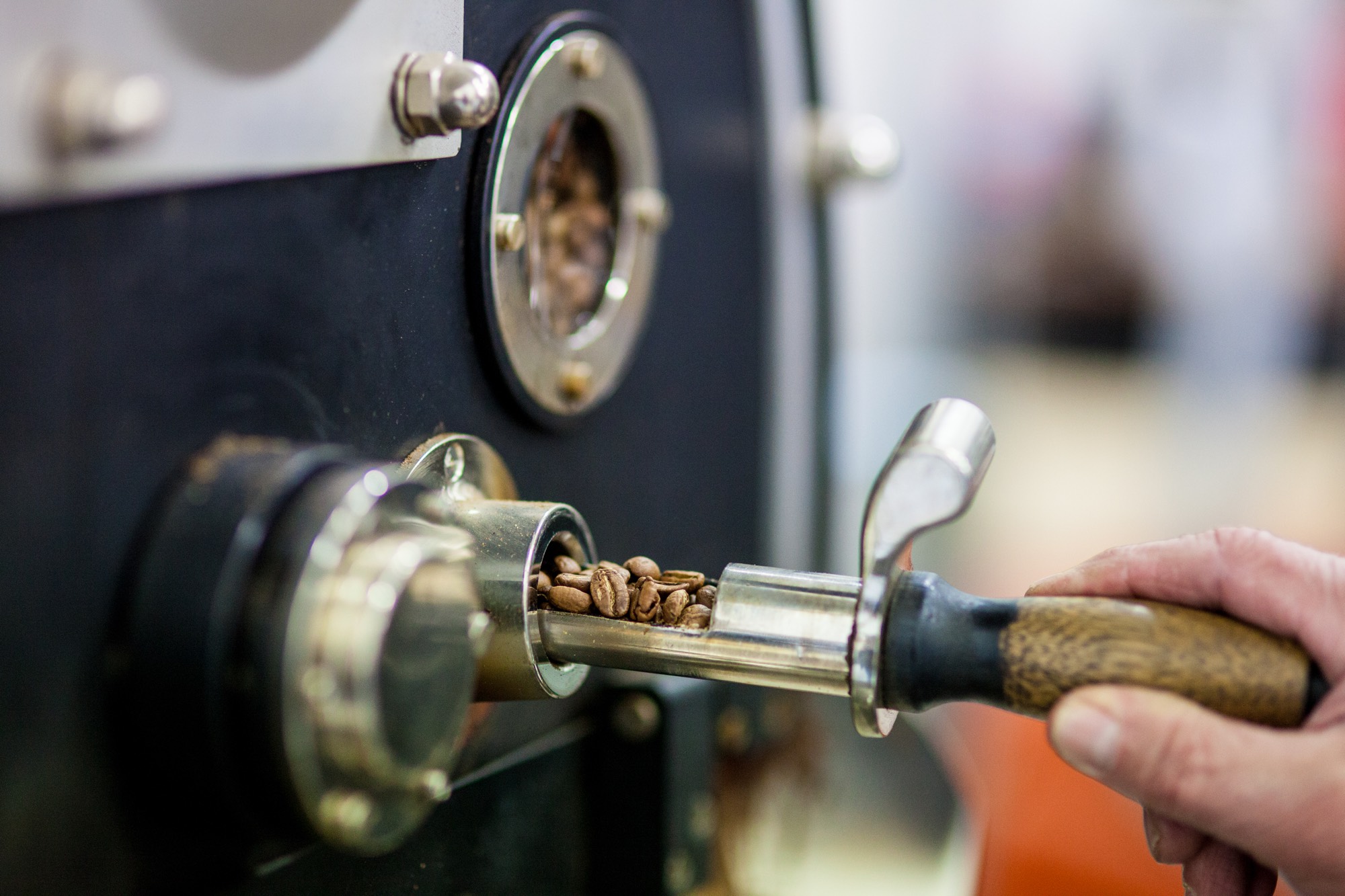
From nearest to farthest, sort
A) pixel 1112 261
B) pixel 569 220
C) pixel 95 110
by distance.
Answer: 1. pixel 95 110
2. pixel 569 220
3. pixel 1112 261

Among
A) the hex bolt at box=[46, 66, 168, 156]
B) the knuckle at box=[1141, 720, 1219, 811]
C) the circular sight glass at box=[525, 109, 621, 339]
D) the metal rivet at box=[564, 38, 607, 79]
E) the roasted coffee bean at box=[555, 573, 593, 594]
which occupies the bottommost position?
the knuckle at box=[1141, 720, 1219, 811]

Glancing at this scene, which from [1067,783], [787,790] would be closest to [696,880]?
[787,790]

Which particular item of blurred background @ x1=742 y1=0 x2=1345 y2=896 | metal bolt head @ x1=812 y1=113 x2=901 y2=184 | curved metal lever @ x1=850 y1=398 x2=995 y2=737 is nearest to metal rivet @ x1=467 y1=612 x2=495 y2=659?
curved metal lever @ x1=850 y1=398 x2=995 y2=737

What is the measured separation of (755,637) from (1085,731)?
0.12m

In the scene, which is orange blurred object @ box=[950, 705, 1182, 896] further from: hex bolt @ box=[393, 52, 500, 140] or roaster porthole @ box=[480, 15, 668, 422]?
hex bolt @ box=[393, 52, 500, 140]

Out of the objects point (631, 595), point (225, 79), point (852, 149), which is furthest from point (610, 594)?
point (852, 149)

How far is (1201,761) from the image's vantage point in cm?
41

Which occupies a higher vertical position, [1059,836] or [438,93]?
[438,93]

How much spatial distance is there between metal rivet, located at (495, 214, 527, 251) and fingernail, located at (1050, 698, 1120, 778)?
0.99ft

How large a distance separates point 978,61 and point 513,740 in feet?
12.1

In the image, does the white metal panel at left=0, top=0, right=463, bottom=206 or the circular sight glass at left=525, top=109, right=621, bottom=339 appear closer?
the white metal panel at left=0, top=0, right=463, bottom=206

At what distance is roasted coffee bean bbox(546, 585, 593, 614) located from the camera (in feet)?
1.54

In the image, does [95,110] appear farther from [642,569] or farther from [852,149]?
[852,149]

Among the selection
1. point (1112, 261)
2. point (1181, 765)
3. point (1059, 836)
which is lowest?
point (1059, 836)
